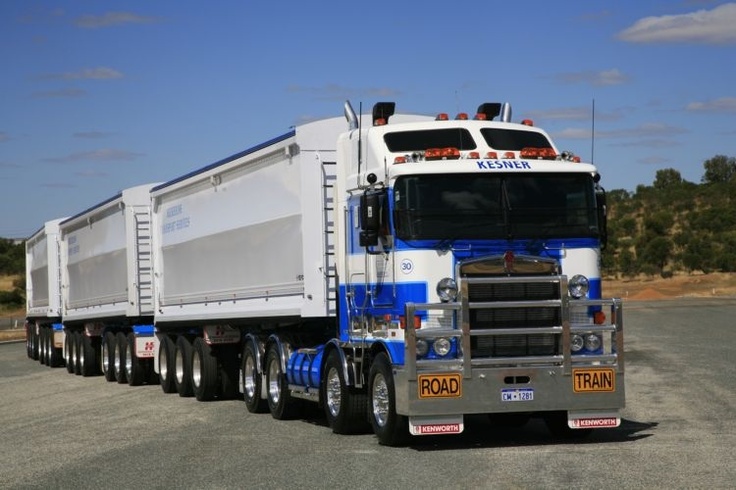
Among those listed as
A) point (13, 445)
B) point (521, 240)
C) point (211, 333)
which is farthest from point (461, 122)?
point (211, 333)

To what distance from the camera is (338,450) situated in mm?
14289

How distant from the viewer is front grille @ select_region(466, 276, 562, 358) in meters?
14.0

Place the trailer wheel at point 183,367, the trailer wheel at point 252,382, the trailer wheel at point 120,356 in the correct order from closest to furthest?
the trailer wheel at point 252,382
the trailer wheel at point 183,367
the trailer wheel at point 120,356

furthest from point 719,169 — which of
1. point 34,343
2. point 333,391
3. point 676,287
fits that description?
point 333,391

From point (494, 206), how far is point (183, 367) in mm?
11118

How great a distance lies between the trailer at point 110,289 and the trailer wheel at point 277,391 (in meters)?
8.38

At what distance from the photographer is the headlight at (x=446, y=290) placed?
549 inches

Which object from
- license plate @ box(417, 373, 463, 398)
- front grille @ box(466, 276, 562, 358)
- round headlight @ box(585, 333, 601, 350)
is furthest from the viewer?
round headlight @ box(585, 333, 601, 350)

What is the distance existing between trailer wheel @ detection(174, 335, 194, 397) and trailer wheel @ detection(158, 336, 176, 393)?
0.30m

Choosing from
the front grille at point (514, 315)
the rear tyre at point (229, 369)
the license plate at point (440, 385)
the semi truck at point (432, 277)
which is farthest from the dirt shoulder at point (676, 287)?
the license plate at point (440, 385)

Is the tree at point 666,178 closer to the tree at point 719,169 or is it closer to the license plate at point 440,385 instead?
the tree at point 719,169

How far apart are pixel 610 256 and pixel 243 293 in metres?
81.6

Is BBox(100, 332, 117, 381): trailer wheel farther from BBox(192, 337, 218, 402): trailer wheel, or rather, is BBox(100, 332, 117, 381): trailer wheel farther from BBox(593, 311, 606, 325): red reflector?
BBox(593, 311, 606, 325): red reflector

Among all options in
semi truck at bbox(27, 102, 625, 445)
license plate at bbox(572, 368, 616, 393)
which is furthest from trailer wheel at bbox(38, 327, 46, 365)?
license plate at bbox(572, 368, 616, 393)
